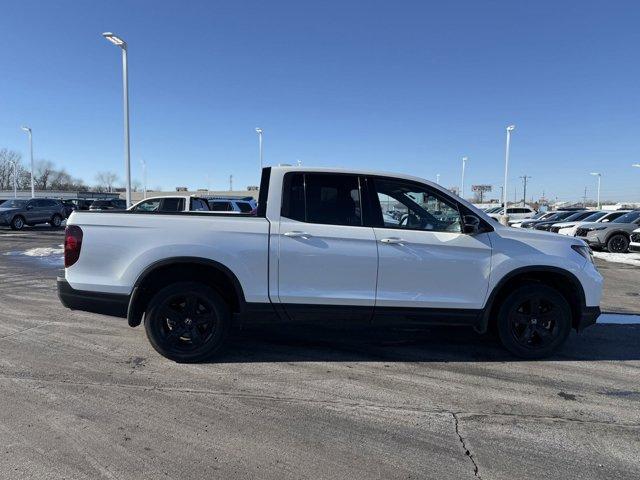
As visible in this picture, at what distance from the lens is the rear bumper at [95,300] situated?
182 inches

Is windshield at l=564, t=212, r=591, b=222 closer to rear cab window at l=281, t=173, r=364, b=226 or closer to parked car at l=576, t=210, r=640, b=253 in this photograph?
parked car at l=576, t=210, r=640, b=253

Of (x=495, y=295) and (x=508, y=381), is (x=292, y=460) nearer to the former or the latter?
(x=508, y=381)

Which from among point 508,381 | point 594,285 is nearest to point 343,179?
point 508,381

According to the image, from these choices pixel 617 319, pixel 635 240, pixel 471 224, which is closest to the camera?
pixel 471 224

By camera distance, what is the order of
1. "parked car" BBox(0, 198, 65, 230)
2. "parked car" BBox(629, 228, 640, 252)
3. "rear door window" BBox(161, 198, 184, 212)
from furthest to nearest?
"parked car" BBox(0, 198, 65, 230)
"parked car" BBox(629, 228, 640, 252)
"rear door window" BBox(161, 198, 184, 212)

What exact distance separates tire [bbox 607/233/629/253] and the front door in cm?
1539

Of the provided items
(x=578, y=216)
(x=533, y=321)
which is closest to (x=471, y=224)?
(x=533, y=321)

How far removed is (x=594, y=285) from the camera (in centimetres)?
488

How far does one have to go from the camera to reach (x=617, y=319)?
6.91 meters

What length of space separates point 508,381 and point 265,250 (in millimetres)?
2622

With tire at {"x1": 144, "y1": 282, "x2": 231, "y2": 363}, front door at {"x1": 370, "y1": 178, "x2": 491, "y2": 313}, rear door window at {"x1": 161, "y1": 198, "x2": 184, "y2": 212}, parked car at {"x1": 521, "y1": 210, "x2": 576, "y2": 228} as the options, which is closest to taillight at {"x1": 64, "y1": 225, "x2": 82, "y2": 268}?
tire at {"x1": 144, "y1": 282, "x2": 231, "y2": 363}

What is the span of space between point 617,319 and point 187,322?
6132mm

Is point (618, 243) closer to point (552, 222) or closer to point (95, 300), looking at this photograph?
point (552, 222)

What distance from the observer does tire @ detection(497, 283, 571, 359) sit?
489 cm
